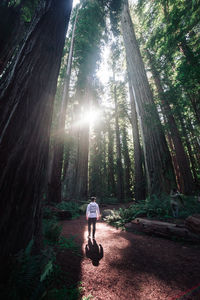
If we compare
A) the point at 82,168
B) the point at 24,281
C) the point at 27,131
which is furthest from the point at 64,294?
the point at 82,168

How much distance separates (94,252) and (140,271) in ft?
4.16

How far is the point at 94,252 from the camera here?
340cm

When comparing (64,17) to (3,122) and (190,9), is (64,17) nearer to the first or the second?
(3,122)

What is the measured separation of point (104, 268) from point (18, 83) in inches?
141

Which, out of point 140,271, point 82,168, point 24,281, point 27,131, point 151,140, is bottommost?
point 140,271

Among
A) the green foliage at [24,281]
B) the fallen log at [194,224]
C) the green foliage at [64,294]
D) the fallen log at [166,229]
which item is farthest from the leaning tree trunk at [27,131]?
the fallen log at [194,224]

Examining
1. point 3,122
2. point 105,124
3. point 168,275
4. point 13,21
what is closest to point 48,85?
point 3,122

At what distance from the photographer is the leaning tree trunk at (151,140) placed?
6730 mm

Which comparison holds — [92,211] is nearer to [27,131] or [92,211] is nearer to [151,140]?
[27,131]

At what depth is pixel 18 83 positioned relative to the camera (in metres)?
1.67

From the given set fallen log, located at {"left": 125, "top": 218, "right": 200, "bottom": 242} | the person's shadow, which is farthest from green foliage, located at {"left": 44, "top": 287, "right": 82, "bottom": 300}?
fallen log, located at {"left": 125, "top": 218, "right": 200, "bottom": 242}

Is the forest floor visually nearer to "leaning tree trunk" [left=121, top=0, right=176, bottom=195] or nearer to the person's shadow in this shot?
the person's shadow

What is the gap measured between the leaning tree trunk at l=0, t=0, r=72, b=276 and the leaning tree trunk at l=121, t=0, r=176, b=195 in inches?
245

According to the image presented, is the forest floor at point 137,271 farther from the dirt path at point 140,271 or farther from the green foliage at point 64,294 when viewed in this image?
the green foliage at point 64,294
